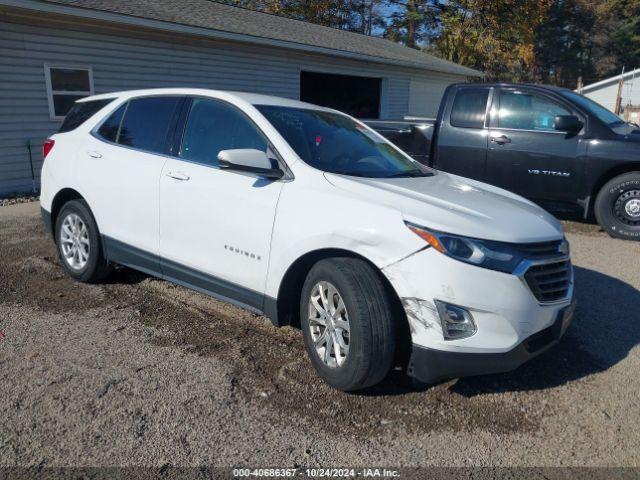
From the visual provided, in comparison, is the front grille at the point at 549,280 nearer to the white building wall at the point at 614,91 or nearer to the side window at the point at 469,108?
the side window at the point at 469,108

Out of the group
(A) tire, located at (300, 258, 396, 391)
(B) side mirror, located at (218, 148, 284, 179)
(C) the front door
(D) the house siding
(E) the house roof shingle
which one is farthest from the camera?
(E) the house roof shingle

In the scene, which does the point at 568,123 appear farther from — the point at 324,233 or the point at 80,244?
the point at 80,244

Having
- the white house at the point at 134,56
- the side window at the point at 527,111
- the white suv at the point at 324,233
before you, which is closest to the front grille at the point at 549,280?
the white suv at the point at 324,233

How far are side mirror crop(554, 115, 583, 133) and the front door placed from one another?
192 inches

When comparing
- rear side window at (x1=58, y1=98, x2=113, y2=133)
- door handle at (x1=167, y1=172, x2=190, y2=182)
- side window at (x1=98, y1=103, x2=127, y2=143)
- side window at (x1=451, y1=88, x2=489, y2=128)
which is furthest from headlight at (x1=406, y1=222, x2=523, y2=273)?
side window at (x1=451, y1=88, x2=489, y2=128)

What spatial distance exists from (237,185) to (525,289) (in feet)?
6.28

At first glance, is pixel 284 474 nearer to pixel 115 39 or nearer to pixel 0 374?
pixel 0 374

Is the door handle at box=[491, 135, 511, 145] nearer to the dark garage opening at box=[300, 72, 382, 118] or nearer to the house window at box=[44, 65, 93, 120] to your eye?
the house window at box=[44, 65, 93, 120]

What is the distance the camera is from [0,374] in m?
3.34

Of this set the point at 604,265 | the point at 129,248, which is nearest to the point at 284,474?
the point at 129,248

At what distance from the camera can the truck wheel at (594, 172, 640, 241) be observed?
22.9 ft

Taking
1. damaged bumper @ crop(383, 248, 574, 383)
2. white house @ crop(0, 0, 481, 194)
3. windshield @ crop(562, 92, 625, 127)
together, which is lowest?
damaged bumper @ crop(383, 248, 574, 383)

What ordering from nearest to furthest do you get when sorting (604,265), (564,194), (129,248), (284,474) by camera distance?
(284,474) < (129,248) < (604,265) < (564,194)

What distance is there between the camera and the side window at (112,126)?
475 cm
